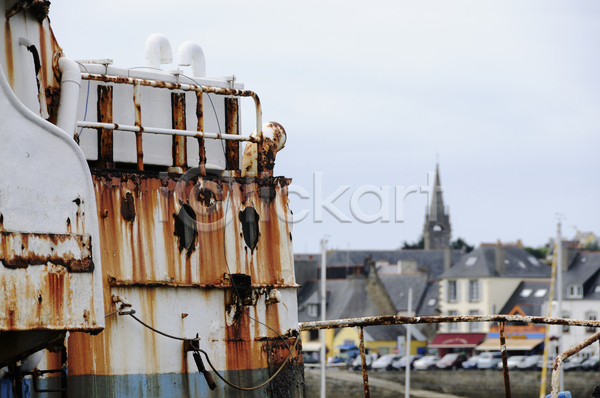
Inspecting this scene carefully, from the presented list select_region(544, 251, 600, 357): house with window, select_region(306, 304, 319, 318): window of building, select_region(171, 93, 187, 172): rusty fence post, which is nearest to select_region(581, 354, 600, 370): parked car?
select_region(544, 251, 600, 357): house with window

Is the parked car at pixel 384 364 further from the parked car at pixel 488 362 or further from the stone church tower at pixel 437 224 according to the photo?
the stone church tower at pixel 437 224

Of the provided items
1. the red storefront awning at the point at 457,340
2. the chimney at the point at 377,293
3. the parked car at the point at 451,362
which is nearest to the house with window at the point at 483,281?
the red storefront awning at the point at 457,340

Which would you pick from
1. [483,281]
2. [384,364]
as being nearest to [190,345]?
[384,364]

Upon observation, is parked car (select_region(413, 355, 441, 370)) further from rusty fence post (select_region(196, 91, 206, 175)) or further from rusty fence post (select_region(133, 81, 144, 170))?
rusty fence post (select_region(133, 81, 144, 170))

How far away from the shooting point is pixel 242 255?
751cm

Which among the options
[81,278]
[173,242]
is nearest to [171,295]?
[173,242]

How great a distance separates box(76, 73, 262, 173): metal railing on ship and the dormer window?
5775cm

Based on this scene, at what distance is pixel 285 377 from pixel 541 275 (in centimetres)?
6899

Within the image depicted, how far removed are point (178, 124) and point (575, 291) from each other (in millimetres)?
58630

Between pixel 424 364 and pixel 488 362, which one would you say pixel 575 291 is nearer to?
pixel 488 362

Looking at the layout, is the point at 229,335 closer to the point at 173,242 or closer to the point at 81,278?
the point at 173,242

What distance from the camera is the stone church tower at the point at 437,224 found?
136163 millimetres

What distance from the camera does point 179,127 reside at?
7949 millimetres

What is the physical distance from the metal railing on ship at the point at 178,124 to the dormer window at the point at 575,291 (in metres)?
57.8
